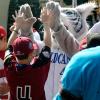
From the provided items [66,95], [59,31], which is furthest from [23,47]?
[66,95]

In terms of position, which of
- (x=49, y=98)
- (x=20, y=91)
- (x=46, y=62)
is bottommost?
(x=49, y=98)

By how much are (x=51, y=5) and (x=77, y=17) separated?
0.62 m

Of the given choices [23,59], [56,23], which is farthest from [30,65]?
[56,23]

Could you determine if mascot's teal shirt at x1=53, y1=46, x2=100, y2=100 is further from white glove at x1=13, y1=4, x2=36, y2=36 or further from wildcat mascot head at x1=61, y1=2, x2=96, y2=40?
wildcat mascot head at x1=61, y1=2, x2=96, y2=40

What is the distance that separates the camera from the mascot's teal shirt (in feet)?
5.12

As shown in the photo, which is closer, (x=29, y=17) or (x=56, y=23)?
(x=56, y=23)

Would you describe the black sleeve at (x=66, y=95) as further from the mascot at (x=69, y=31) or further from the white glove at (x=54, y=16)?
the mascot at (x=69, y=31)

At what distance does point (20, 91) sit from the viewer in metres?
3.23

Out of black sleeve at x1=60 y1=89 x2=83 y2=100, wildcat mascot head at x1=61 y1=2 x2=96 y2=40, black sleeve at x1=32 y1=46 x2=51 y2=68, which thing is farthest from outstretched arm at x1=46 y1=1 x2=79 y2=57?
black sleeve at x1=60 y1=89 x2=83 y2=100

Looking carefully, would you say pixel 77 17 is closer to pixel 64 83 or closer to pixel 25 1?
pixel 64 83

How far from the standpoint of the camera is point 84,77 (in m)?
1.56

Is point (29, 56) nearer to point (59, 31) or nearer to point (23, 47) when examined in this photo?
point (23, 47)

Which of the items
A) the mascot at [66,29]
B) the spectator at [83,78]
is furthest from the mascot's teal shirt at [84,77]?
the mascot at [66,29]

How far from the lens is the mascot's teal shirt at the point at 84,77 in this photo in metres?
1.56
